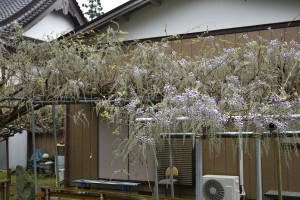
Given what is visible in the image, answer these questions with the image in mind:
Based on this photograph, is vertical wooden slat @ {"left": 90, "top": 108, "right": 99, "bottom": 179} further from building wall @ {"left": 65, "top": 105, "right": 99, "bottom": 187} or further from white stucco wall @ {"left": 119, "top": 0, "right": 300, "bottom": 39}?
white stucco wall @ {"left": 119, "top": 0, "right": 300, "bottom": 39}

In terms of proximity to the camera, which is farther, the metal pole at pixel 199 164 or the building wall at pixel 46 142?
the building wall at pixel 46 142

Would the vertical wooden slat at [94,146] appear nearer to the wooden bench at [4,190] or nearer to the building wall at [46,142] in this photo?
the wooden bench at [4,190]

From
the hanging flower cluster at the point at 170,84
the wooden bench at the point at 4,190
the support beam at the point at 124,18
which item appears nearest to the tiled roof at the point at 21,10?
the support beam at the point at 124,18

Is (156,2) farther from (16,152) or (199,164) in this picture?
(16,152)

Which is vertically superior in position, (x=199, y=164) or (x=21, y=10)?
(x=21, y=10)

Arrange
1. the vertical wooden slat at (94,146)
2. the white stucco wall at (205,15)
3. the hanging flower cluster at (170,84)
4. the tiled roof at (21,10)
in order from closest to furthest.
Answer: the hanging flower cluster at (170,84), the white stucco wall at (205,15), the vertical wooden slat at (94,146), the tiled roof at (21,10)

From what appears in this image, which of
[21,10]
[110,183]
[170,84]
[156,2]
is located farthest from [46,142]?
[170,84]

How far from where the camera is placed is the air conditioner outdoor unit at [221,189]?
5.47 m

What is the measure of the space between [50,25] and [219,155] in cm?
1003

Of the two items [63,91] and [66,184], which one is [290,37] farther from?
[66,184]

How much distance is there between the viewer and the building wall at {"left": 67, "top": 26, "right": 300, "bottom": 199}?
5.92 meters

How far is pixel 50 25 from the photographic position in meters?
14.2

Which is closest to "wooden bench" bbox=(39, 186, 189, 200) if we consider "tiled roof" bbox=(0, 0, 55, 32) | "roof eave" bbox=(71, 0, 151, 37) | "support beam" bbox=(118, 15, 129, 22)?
"roof eave" bbox=(71, 0, 151, 37)

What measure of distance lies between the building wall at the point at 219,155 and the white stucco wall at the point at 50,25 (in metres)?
5.87
